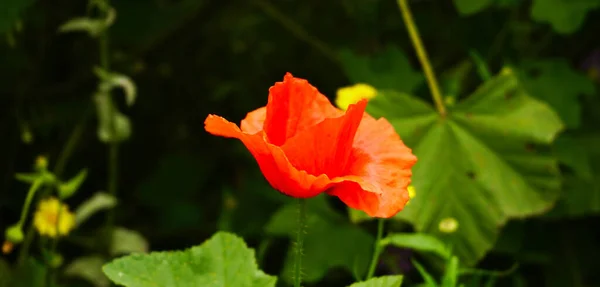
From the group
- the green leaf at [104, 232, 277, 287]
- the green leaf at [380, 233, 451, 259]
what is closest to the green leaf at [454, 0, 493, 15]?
the green leaf at [380, 233, 451, 259]

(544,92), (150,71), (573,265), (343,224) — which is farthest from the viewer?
(150,71)

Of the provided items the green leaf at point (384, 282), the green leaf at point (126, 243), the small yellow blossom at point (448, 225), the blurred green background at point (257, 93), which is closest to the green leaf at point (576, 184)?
the blurred green background at point (257, 93)

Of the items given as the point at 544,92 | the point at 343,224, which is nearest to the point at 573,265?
the point at 544,92

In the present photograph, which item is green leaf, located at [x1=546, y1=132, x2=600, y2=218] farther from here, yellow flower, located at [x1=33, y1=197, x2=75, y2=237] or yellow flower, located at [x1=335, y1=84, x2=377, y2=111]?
yellow flower, located at [x1=33, y1=197, x2=75, y2=237]

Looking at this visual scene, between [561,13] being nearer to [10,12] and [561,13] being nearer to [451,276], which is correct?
[451,276]

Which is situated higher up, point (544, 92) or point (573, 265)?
point (544, 92)

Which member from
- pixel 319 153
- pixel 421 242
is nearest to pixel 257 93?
pixel 421 242

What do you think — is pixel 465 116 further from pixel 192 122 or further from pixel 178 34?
pixel 192 122
